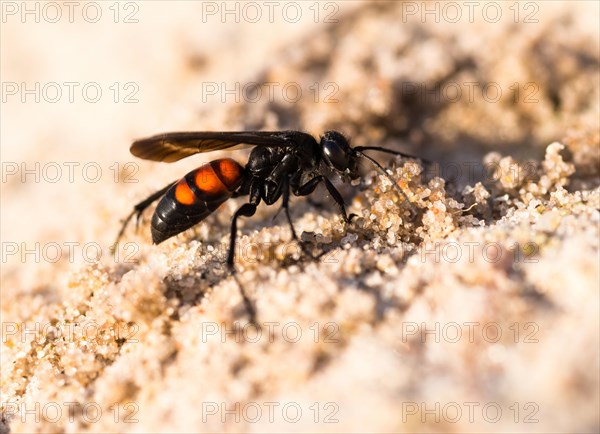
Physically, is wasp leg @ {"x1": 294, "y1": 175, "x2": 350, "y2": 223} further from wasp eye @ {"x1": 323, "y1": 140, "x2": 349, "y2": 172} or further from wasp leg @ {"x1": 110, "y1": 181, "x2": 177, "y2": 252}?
wasp leg @ {"x1": 110, "y1": 181, "x2": 177, "y2": 252}

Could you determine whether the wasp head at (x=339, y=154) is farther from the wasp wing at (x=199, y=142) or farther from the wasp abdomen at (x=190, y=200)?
the wasp abdomen at (x=190, y=200)

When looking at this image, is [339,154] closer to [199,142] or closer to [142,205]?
[199,142]

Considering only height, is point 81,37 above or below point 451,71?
above

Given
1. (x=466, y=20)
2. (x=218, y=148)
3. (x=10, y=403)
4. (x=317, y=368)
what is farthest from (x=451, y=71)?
(x=10, y=403)

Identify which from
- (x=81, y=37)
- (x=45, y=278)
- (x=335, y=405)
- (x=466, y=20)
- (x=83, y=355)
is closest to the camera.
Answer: (x=335, y=405)

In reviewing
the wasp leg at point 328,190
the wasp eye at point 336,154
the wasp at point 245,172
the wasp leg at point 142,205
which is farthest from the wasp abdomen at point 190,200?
the wasp eye at point 336,154

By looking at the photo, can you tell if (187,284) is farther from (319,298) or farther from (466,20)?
(466,20)

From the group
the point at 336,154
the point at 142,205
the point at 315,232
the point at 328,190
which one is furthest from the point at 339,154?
the point at 142,205
